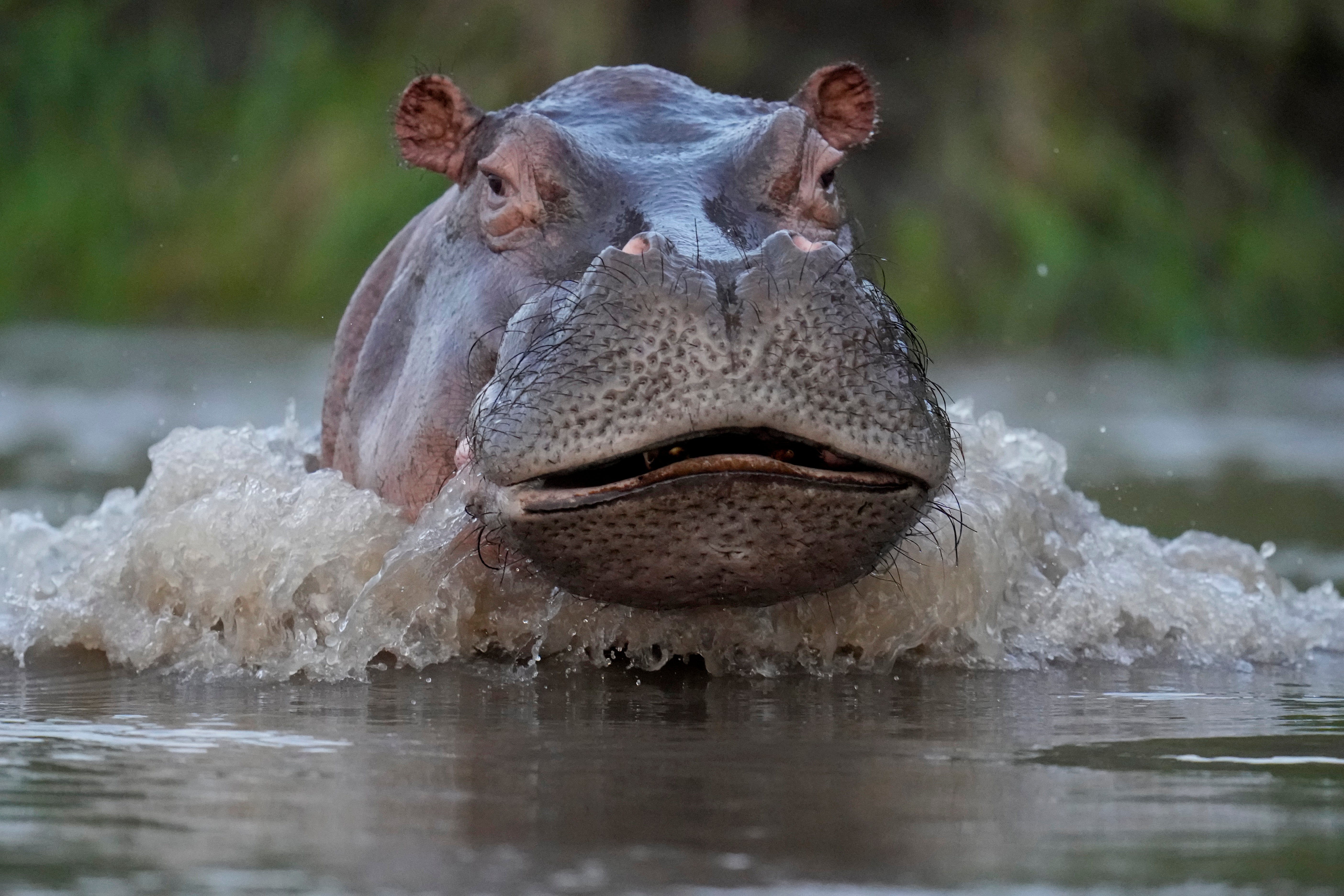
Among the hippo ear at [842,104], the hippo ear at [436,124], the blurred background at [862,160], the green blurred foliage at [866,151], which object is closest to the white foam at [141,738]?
the hippo ear at [436,124]

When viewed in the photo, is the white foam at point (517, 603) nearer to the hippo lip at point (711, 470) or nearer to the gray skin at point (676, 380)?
the gray skin at point (676, 380)

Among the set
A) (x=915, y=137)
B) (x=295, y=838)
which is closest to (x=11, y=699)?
(x=295, y=838)

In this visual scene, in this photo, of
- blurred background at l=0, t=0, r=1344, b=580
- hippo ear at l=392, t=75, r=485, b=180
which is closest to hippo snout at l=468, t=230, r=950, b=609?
hippo ear at l=392, t=75, r=485, b=180

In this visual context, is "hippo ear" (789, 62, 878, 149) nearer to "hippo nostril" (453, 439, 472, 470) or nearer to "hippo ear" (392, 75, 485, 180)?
"hippo ear" (392, 75, 485, 180)

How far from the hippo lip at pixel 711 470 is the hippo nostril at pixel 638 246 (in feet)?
1.10

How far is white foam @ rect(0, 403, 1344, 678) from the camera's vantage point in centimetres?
436

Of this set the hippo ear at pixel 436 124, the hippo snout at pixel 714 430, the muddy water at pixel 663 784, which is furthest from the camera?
the hippo ear at pixel 436 124

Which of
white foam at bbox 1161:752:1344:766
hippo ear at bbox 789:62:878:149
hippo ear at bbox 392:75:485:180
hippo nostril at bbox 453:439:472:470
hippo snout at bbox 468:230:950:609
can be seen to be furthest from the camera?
hippo ear at bbox 789:62:878:149

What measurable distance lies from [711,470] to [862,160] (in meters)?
14.8

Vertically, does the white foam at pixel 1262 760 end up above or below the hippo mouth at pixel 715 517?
below

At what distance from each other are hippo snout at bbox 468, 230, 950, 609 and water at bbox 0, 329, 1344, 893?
277 millimetres

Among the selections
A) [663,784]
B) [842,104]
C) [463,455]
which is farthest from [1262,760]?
[842,104]

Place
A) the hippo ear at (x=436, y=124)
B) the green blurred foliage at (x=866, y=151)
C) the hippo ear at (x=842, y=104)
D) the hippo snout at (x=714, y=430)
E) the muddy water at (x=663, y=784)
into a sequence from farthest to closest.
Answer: the green blurred foliage at (x=866, y=151) → the hippo ear at (x=842, y=104) → the hippo ear at (x=436, y=124) → the hippo snout at (x=714, y=430) → the muddy water at (x=663, y=784)

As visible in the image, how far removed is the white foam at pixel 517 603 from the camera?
436 centimetres
